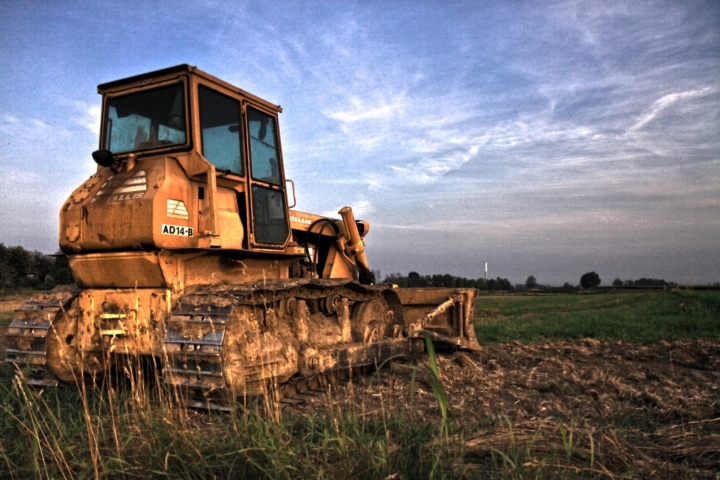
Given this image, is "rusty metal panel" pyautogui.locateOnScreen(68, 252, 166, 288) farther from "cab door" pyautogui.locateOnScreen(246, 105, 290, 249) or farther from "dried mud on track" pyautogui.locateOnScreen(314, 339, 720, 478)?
"dried mud on track" pyautogui.locateOnScreen(314, 339, 720, 478)

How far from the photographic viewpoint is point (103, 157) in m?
6.55

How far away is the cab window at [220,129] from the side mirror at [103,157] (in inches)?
40.4

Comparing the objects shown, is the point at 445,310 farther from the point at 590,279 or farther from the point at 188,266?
the point at 590,279

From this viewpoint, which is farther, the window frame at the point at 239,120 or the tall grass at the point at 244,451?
the window frame at the point at 239,120

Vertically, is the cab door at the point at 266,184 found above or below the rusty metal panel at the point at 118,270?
above

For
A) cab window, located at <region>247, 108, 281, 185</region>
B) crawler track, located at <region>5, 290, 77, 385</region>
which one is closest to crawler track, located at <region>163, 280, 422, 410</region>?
cab window, located at <region>247, 108, 281, 185</region>

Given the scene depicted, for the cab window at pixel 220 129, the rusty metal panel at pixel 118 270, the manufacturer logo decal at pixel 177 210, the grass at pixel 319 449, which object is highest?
the cab window at pixel 220 129

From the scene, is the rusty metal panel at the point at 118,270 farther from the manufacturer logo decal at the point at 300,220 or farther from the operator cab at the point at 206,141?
the manufacturer logo decal at the point at 300,220

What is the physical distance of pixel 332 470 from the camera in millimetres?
3188

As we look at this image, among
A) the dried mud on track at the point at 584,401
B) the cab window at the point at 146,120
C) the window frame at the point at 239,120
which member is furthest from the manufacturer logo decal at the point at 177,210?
the dried mud on track at the point at 584,401

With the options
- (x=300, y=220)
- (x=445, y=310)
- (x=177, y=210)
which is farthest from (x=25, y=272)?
(x=177, y=210)

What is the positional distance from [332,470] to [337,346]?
4175mm

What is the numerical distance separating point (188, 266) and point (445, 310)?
495 cm

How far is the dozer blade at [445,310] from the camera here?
997 centimetres
